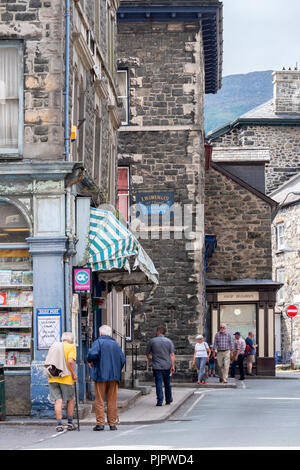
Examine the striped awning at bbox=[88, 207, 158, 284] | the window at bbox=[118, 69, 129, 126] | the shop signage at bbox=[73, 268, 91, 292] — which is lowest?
the shop signage at bbox=[73, 268, 91, 292]

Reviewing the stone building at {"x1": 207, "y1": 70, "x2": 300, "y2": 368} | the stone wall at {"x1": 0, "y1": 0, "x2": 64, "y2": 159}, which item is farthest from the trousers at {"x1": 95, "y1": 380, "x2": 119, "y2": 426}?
the stone building at {"x1": 207, "y1": 70, "x2": 300, "y2": 368}

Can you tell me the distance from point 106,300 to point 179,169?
9.20 metres

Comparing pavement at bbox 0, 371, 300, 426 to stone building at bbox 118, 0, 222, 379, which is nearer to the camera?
pavement at bbox 0, 371, 300, 426

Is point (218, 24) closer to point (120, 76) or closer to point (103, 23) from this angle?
point (120, 76)

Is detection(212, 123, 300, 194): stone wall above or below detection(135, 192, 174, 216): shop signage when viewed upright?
above

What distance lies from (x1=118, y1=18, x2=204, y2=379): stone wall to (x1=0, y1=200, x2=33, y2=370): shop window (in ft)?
44.7

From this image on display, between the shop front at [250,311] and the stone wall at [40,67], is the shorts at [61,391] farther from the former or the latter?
the shop front at [250,311]

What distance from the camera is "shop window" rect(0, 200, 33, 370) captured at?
17.5m

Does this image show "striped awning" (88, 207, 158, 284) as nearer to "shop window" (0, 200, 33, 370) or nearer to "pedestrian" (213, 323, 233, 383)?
"shop window" (0, 200, 33, 370)

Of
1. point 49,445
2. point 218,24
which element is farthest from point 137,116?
point 49,445

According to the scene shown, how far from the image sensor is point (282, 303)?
51.9 m

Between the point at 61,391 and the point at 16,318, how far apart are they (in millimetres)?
2511

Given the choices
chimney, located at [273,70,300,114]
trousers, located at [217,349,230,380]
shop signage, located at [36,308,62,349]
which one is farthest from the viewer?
chimney, located at [273,70,300,114]

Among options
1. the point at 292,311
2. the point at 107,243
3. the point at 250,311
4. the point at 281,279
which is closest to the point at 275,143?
the point at 281,279
